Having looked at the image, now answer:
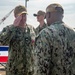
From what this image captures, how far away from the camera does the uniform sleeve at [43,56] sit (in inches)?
157

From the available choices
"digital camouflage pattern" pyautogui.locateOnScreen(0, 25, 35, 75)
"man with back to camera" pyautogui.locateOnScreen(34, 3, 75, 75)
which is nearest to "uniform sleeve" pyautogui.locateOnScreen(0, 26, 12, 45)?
"digital camouflage pattern" pyautogui.locateOnScreen(0, 25, 35, 75)

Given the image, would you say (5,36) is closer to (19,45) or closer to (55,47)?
(19,45)

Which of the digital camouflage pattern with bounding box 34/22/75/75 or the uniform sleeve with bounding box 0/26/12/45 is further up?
the uniform sleeve with bounding box 0/26/12/45

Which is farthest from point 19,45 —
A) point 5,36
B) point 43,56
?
point 43,56

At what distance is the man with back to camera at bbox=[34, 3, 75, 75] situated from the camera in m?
4.01

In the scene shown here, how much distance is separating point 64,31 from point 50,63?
0.46 m

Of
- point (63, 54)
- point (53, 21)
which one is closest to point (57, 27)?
point (53, 21)

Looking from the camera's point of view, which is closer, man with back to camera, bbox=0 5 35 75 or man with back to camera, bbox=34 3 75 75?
man with back to camera, bbox=34 3 75 75

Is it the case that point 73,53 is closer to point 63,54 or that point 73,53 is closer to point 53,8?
point 63,54

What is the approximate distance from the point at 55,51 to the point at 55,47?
0.05 m

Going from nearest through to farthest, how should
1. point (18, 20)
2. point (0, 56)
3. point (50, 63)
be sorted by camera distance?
point (50, 63)
point (18, 20)
point (0, 56)

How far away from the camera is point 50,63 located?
13.3 feet

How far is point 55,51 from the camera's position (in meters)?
4.04

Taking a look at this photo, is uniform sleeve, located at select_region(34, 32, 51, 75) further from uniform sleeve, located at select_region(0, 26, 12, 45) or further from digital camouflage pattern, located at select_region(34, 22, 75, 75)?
uniform sleeve, located at select_region(0, 26, 12, 45)
